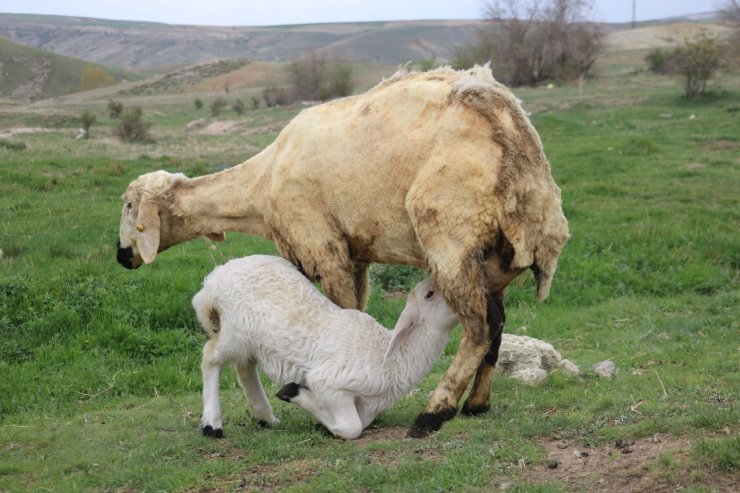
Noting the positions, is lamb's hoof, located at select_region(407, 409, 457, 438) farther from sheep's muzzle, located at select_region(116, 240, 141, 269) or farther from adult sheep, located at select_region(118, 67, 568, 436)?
sheep's muzzle, located at select_region(116, 240, 141, 269)

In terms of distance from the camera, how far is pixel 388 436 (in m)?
6.63

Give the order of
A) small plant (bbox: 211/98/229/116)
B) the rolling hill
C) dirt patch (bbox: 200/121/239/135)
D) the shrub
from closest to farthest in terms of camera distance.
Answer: dirt patch (bbox: 200/121/239/135) < the shrub < small plant (bbox: 211/98/229/116) < the rolling hill

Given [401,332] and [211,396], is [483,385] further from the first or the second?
[211,396]

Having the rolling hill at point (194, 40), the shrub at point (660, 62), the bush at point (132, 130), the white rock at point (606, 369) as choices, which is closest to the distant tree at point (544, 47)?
the shrub at point (660, 62)

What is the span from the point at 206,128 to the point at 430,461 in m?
34.6

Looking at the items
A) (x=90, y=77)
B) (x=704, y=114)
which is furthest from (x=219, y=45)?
(x=704, y=114)

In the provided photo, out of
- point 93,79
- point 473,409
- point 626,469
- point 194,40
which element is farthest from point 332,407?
point 194,40

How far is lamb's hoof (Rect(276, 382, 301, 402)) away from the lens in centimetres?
662

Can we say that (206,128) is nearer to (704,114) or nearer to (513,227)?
(704,114)

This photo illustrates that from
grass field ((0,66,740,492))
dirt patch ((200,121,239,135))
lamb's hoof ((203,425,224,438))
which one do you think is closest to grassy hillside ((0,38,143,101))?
dirt patch ((200,121,239,135))

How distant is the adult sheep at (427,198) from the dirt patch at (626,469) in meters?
1.27

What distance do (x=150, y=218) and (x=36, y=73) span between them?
307ft

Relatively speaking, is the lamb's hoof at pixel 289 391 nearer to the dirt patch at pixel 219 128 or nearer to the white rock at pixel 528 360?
A: the white rock at pixel 528 360

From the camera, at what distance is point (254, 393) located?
287 inches
